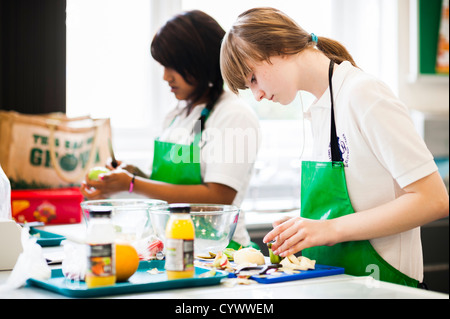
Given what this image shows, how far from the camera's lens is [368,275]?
1374 millimetres

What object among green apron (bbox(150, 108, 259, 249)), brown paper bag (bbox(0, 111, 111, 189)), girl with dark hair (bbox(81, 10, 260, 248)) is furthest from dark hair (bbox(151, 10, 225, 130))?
brown paper bag (bbox(0, 111, 111, 189))

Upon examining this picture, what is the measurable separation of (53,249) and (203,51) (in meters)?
0.86

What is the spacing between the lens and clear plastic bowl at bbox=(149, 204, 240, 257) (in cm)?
138

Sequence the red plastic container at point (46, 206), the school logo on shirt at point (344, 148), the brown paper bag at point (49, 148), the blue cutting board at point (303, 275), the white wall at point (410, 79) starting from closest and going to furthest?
the blue cutting board at point (303, 275)
the school logo on shirt at point (344, 148)
the red plastic container at point (46, 206)
the brown paper bag at point (49, 148)
the white wall at point (410, 79)

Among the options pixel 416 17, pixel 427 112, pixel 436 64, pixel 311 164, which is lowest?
pixel 311 164

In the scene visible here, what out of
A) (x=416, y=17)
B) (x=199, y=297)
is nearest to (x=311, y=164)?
(x=199, y=297)

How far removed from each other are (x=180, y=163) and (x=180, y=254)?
1016 millimetres

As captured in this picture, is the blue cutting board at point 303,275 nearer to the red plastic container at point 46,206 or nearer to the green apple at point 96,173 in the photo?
the green apple at point 96,173

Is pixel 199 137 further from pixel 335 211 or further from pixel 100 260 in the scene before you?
pixel 100 260

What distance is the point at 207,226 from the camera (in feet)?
4.57

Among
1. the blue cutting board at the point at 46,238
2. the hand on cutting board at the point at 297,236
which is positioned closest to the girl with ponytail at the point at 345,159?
the hand on cutting board at the point at 297,236

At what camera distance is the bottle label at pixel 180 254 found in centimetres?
110
